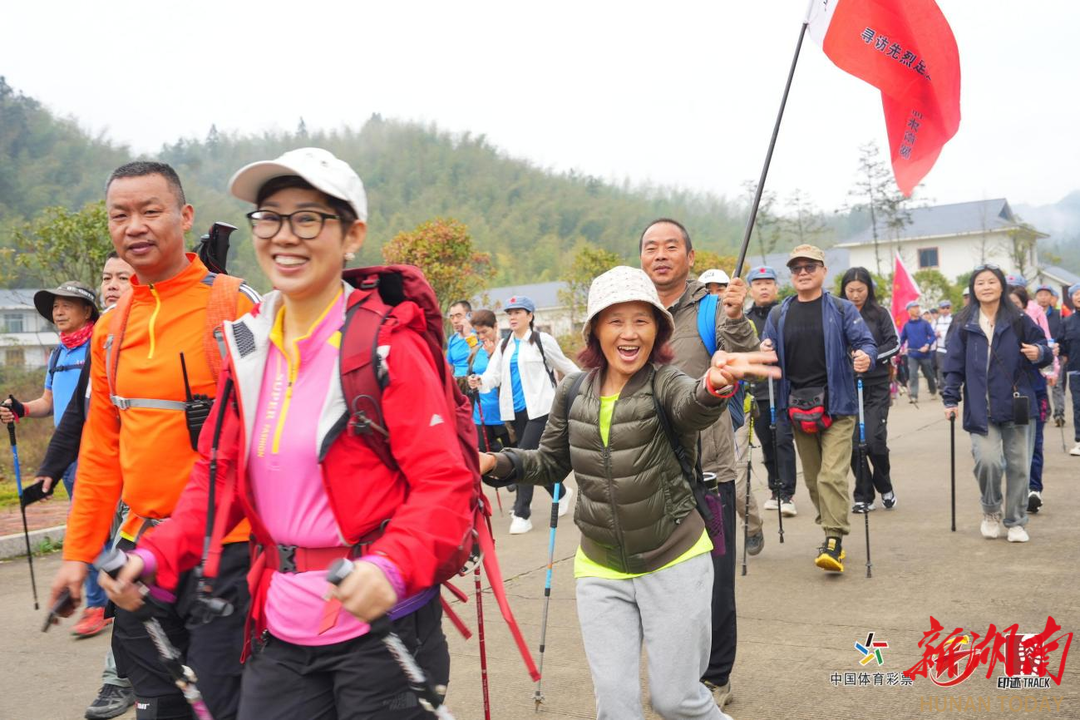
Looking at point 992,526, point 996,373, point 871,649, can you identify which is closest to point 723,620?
point 871,649

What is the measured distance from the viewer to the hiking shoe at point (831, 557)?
22.0 ft

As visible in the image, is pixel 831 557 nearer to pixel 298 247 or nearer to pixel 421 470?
pixel 421 470

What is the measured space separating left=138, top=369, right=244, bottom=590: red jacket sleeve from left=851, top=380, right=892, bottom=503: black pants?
736 centimetres

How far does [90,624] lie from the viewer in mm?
6523

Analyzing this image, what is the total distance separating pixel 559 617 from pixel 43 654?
3.21 meters

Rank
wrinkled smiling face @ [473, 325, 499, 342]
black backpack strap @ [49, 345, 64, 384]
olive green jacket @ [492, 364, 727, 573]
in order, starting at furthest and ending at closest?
wrinkled smiling face @ [473, 325, 499, 342] → black backpack strap @ [49, 345, 64, 384] → olive green jacket @ [492, 364, 727, 573]

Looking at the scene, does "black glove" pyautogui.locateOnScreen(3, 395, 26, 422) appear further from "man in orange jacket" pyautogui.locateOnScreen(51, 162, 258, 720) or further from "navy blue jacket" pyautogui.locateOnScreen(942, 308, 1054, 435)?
"navy blue jacket" pyautogui.locateOnScreen(942, 308, 1054, 435)

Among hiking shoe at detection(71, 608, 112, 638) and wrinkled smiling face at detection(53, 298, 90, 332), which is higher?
wrinkled smiling face at detection(53, 298, 90, 332)

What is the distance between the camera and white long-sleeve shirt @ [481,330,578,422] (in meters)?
9.64

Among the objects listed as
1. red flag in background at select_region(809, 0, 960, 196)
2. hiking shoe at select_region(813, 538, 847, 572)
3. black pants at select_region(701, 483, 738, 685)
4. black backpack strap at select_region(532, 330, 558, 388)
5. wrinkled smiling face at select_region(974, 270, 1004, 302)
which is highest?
red flag in background at select_region(809, 0, 960, 196)

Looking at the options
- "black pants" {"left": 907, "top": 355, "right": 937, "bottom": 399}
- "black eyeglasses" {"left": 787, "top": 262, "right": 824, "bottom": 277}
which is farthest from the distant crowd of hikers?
"black pants" {"left": 907, "top": 355, "right": 937, "bottom": 399}

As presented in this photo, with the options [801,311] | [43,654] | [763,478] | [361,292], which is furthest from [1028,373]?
[43,654]

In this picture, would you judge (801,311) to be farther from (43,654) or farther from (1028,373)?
(43,654)

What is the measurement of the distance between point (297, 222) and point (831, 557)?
528 cm
